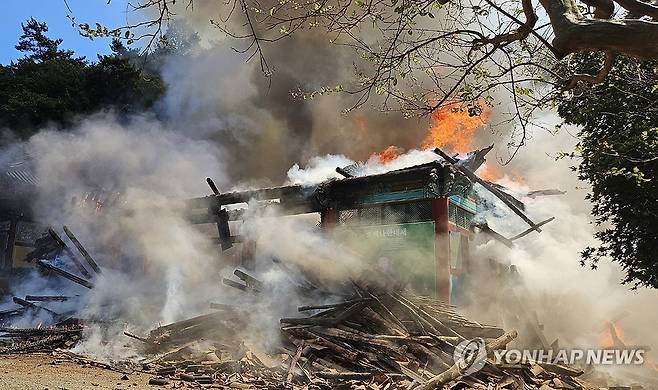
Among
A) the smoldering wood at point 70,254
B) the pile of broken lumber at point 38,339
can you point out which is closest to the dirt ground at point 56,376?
the pile of broken lumber at point 38,339

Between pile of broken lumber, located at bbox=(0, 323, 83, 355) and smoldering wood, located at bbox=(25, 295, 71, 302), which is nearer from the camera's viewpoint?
pile of broken lumber, located at bbox=(0, 323, 83, 355)

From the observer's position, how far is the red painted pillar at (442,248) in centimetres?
1321

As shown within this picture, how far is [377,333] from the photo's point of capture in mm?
10234

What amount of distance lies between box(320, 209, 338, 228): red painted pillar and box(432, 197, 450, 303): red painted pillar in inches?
131

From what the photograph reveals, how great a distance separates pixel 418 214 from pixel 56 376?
9.41 meters

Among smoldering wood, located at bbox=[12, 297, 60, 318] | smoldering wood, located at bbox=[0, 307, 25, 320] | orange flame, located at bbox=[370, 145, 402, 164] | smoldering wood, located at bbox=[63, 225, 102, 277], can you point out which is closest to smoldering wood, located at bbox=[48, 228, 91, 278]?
smoldering wood, located at bbox=[63, 225, 102, 277]

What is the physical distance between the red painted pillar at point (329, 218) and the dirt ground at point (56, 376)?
772 centimetres

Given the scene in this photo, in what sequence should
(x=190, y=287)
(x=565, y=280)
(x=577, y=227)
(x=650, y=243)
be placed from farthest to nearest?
(x=577, y=227)
(x=565, y=280)
(x=190, y=287)
(x=650, y=243)

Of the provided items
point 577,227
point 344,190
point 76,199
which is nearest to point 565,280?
point 577,227

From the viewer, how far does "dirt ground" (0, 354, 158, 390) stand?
290 inches

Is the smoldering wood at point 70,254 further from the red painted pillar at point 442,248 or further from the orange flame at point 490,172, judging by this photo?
the orange flame at point 490,172

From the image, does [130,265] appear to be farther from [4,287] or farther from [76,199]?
[4,287]

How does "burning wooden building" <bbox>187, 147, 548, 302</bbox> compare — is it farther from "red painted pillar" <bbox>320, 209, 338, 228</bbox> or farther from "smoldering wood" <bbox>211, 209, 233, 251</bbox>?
"smoldering wood" <bbox>211, 209, 233, 251</bbox>

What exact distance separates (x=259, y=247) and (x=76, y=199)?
9484mm
